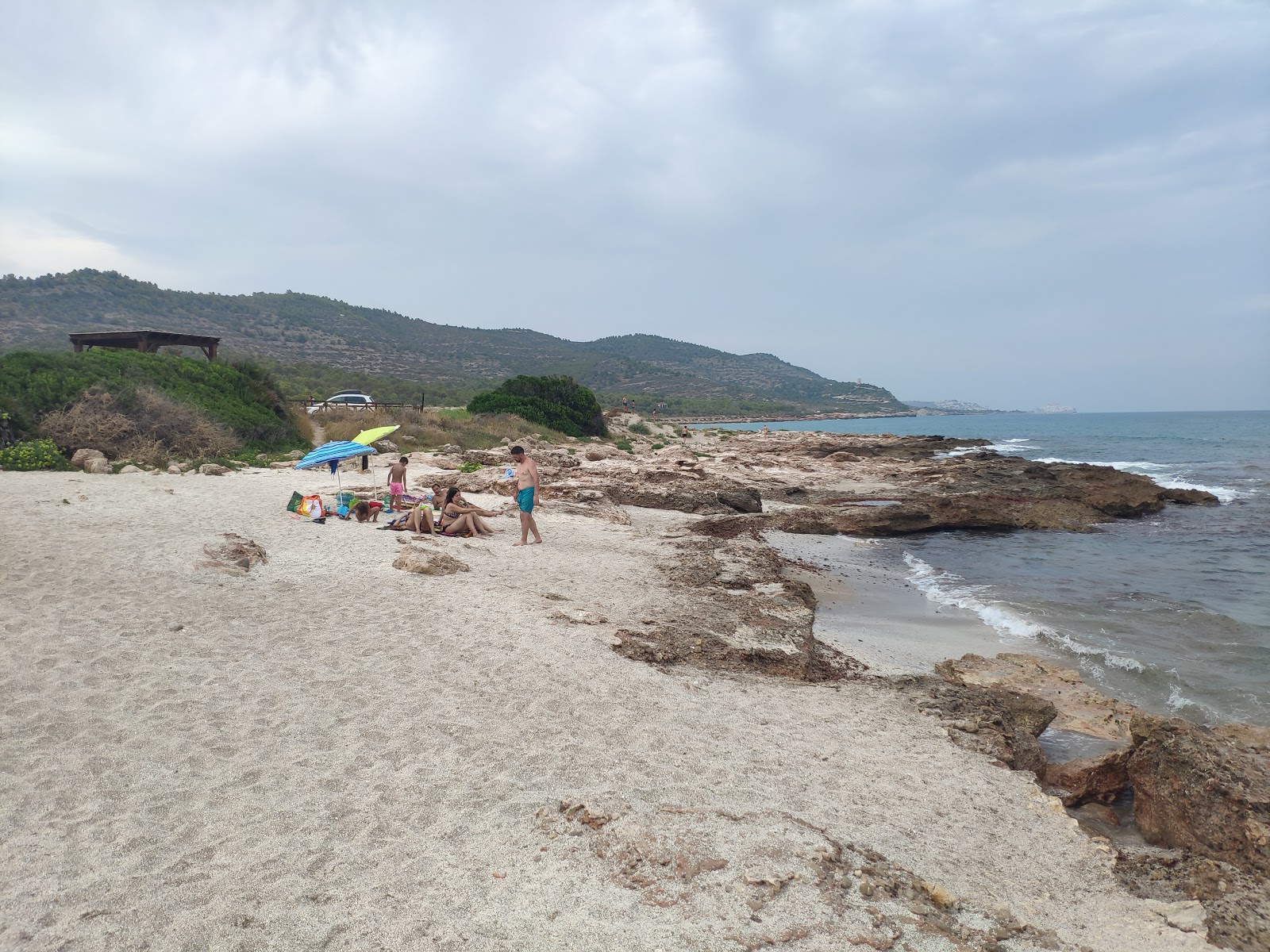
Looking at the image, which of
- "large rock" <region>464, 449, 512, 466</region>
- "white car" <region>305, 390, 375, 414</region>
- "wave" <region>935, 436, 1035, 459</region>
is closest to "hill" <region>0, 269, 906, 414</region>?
"white car" <region>305, 390, 375, 414</region>

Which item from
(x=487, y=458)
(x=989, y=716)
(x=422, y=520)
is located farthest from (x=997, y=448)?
(x=989, y=716)

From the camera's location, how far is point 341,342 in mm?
76188

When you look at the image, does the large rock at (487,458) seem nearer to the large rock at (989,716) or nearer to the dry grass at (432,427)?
the dry grass at (432,427)

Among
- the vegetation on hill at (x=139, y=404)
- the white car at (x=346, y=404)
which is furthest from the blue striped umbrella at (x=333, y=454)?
the white car at (x=346, y=404)

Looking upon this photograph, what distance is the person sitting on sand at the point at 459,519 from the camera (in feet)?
39.8

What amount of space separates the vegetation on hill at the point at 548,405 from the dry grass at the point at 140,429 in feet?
50.7

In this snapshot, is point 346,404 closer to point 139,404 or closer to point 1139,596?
point 139,404

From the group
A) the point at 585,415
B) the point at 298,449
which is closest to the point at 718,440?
the point at 585,415

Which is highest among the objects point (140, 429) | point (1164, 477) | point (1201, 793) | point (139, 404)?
point (139, 404)

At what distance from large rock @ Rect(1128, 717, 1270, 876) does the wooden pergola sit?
94.1 ft

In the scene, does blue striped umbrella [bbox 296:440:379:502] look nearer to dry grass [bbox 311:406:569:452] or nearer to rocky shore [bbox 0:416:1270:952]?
rocky shore [bbox 0:416:1270:952]

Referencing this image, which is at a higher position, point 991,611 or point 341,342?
point 341,342

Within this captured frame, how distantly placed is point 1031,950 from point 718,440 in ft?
141

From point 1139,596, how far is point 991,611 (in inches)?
125
